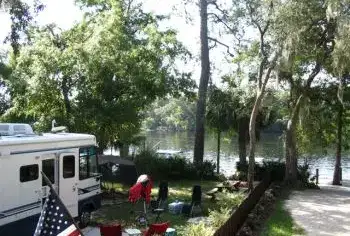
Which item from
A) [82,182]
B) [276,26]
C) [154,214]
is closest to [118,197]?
[154,214]

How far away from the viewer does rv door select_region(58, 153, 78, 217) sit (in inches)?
470

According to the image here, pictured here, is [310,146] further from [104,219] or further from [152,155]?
[104,219]

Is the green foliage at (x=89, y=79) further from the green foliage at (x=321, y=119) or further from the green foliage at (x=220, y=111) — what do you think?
the green foliage at (x=321, y=119)

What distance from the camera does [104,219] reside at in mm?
13969

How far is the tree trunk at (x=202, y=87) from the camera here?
25.8 meters

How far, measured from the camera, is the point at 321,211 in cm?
1584

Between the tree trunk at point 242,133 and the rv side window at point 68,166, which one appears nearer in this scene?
the rv side window at point 68,166

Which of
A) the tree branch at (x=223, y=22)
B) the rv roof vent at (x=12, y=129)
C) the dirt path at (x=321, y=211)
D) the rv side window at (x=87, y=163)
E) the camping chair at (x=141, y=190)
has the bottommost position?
the dirt path at (x=321, y=211)

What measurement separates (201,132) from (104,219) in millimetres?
12750

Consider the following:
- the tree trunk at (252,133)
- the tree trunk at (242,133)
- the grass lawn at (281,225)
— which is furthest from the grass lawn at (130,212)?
the tree trunk at (242,133)

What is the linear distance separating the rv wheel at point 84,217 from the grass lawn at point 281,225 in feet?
15.3

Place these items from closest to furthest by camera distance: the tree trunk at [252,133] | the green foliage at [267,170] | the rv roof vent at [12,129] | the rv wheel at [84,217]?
the rv roof vent at [12,129]
the rv wheel at [84,217]
the tree trunk at [252,133]
the green foliage at [267,170]

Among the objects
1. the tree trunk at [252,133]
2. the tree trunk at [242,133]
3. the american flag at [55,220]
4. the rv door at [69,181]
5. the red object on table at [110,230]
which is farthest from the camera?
the tree trunk at [242,133]

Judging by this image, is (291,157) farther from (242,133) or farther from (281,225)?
(281,225)
